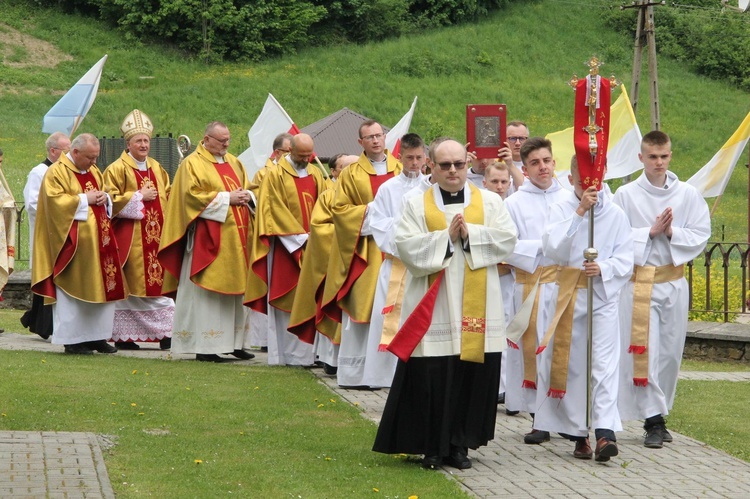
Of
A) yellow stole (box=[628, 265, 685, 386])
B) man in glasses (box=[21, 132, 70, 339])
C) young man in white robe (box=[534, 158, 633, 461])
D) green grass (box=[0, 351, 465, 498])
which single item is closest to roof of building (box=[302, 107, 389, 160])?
man in glasses (box=[21, 132, 70, 339])

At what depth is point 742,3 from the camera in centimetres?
1574

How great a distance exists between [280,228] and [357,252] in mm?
1555

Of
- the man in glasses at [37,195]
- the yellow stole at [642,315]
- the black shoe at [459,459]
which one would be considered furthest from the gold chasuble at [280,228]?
the black shoe at [459,459]

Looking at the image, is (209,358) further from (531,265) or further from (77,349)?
(531,265)

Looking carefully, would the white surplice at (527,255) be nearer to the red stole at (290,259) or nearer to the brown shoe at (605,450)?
the brown shoe at (605,450)

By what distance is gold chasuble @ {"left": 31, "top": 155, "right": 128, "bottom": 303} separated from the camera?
11938 millimetres

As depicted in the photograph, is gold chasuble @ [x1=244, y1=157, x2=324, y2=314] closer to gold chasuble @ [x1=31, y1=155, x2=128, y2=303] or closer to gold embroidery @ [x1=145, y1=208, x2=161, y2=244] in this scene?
gold embroidery @ [x1=145, y1=208, x2=161, y2=244]

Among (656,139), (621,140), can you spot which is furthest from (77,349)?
(621,140)

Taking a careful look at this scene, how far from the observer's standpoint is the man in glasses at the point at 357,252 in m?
10.4

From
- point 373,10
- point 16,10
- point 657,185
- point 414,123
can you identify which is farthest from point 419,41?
point 657,185

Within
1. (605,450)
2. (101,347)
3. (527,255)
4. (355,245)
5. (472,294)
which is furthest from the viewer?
(101,347)

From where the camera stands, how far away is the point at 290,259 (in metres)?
12.0

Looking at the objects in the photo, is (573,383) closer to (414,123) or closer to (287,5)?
(414,123)

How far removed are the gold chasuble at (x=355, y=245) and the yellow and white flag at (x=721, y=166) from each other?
5.20 metres
